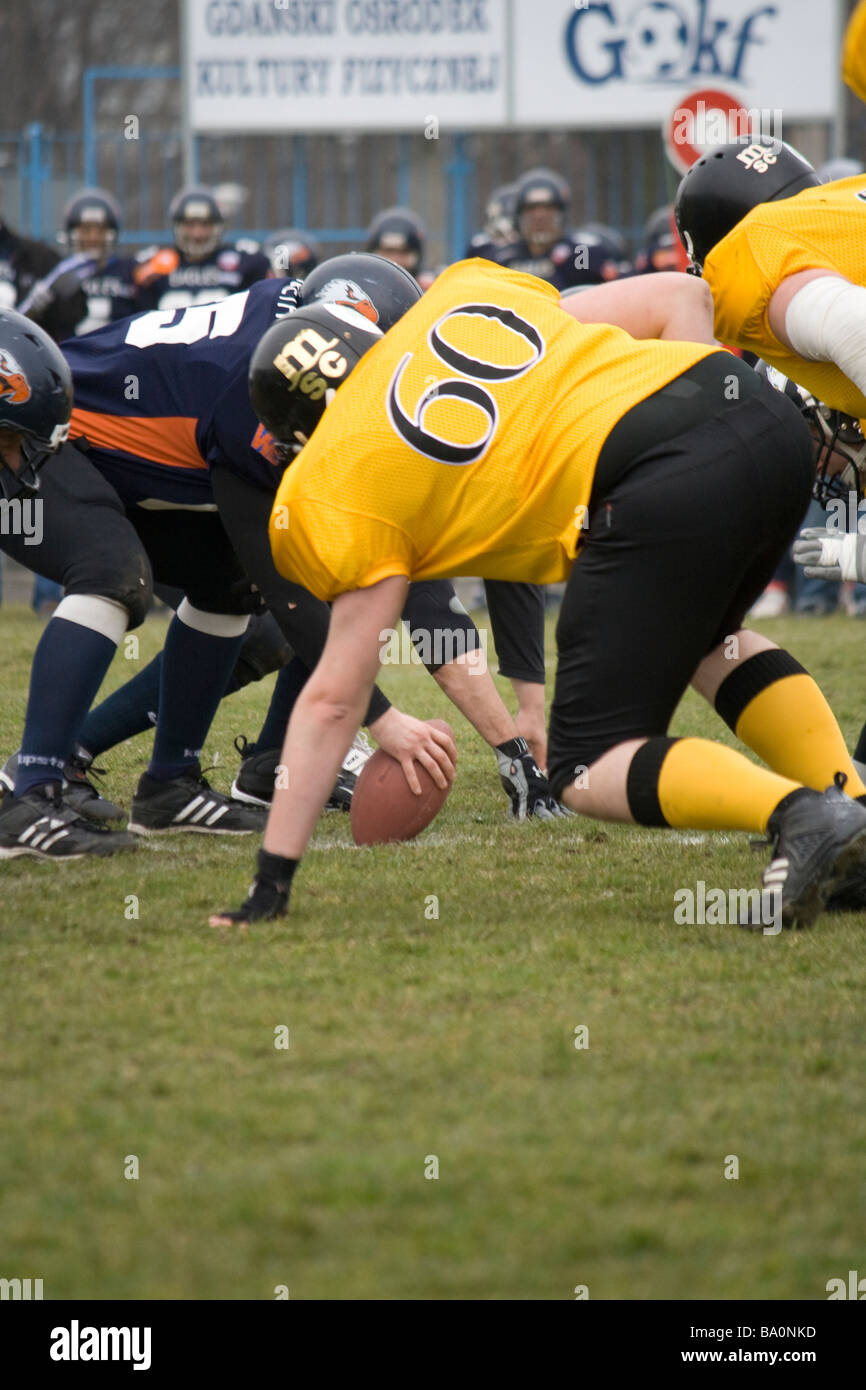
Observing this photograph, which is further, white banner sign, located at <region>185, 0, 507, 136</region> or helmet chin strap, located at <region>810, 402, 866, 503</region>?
white banner sign, located at <region>185, 0, 507, 136</region>

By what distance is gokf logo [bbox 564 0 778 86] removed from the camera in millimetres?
14281

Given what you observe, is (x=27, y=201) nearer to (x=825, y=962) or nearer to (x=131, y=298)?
(x=131, y=298)

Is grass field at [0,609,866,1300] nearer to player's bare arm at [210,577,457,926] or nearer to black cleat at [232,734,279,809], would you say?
player's bare arm at [210,577,457,926]

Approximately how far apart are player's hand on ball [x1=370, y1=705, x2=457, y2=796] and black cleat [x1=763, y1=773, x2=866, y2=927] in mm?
860

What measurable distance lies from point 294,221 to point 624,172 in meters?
3.06

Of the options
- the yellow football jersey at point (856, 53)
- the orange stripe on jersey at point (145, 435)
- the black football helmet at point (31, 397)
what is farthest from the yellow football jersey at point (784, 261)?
the black football helmet at point (31, 397)

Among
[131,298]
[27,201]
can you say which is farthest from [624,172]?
[131,298]

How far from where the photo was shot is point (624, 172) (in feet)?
51.0

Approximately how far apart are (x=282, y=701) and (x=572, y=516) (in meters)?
1.82

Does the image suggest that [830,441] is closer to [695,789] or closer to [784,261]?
[784,261]

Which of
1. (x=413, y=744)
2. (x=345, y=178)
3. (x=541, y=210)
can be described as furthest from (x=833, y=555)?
(x=345, y=178)

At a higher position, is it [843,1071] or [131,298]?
[131,298]

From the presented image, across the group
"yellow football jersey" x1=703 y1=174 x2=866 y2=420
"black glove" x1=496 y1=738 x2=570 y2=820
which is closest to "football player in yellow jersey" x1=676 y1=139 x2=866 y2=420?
"yellow football jersey" x1=703 y1=174 x2=866 y2=420

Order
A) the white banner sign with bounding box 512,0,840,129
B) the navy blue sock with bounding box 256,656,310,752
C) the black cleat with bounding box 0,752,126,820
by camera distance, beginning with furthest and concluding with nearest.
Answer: the white banner sign with bounding box 512,0,840,129
the navy blue sock with bounding box 256,656,310,752
the black cleat with bounding box 0,752,126,820
